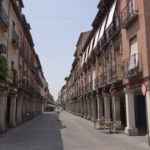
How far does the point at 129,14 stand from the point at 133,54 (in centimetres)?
249

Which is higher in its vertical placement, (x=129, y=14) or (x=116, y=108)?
(x=129, y=14)

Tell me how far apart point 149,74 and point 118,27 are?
615 cm

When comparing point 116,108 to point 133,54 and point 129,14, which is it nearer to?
point 133,54

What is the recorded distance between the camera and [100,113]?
2830cm

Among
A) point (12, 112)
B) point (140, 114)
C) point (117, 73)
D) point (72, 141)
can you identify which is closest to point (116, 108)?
point (140, 114)

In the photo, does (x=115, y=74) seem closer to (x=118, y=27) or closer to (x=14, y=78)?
(x=118, y=27)

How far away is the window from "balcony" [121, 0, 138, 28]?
112 cm

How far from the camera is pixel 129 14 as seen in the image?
16.7 metres

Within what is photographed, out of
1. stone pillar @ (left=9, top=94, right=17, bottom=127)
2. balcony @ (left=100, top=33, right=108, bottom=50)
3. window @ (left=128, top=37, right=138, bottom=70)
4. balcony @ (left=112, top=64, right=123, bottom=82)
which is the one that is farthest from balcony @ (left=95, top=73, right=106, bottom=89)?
stone pillar @ (left=9, top=94, right=17, bottom=127)

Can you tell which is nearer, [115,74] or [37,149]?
[37,149]

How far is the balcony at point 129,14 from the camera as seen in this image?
15.8 meters

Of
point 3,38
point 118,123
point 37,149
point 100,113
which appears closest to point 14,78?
point 3,38

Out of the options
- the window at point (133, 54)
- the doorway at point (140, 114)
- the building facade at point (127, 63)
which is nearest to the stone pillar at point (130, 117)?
the building facade at point (127, 63)

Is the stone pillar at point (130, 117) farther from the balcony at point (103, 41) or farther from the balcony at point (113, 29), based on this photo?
the balcony at point (103, 41)
